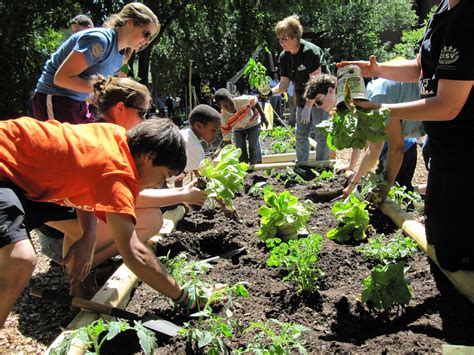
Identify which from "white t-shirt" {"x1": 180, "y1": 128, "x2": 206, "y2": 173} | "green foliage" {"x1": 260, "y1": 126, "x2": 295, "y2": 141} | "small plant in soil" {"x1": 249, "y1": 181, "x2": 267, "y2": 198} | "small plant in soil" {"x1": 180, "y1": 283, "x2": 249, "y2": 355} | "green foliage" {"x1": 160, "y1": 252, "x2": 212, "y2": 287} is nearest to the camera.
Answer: "small plant in soil" {"x1": 180, "y1": 283, "x2": 249, "y2": 355}

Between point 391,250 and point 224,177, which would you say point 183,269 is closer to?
point 224,177

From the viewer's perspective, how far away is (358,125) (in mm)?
Answer: 2404

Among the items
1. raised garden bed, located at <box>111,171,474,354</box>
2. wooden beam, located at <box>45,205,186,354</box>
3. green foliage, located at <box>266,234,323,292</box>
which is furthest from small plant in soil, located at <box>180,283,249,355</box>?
wooden beam, located at <box>45,205,186,354</box>

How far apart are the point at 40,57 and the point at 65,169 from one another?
1551cm

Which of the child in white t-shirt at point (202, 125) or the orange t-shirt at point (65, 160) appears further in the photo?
the child in white t-shirt at point (202, 125)

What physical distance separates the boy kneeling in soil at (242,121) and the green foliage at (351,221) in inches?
118

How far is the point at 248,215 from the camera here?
4148 mm

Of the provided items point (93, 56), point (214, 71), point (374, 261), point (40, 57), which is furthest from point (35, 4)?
point (374, 261)

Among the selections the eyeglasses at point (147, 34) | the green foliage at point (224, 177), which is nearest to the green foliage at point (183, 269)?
the green foliage at point (224, 177)

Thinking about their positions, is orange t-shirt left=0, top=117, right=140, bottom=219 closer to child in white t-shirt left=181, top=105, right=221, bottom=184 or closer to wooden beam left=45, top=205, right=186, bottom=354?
wooden beam left=45, top=205, right=186, bottom=354

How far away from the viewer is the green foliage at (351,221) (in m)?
3.20

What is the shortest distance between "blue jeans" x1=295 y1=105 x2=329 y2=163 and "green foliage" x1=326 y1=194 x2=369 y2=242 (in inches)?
94.8

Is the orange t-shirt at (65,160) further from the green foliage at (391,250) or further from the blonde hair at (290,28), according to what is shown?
the blonde hair at (290,28)

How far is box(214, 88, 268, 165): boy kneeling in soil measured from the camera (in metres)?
6.09
